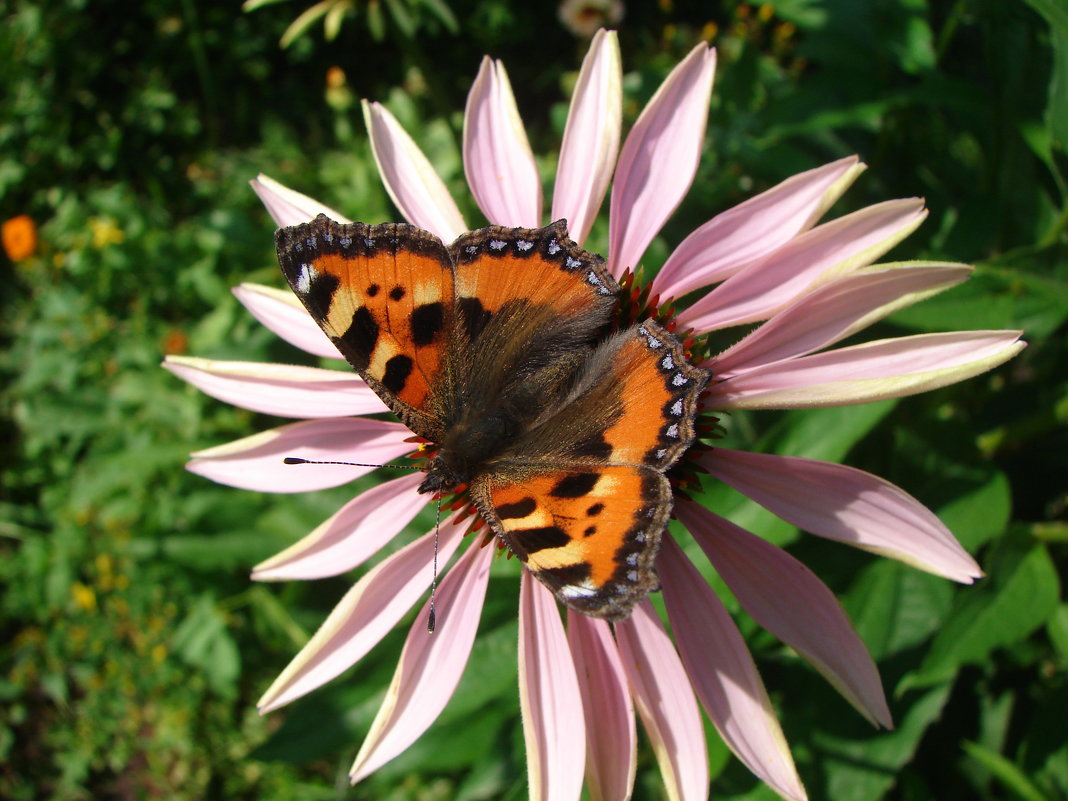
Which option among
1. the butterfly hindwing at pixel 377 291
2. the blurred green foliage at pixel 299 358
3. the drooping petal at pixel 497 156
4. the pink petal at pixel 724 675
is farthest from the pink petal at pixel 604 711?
the drooping petal at pixel 497 156

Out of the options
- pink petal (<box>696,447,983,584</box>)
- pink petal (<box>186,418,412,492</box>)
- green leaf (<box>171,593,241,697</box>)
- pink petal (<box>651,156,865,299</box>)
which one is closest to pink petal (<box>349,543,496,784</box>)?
pink petal (<box>186,418,412,492</box>)

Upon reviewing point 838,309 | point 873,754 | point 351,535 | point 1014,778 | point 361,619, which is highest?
point 838,309

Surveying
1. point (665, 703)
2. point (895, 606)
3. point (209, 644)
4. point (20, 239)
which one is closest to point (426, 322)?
point (665, 703)

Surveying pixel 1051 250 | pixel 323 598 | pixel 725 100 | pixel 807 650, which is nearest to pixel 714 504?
pixel 807 650

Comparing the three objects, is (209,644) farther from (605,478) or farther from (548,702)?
(605,478)

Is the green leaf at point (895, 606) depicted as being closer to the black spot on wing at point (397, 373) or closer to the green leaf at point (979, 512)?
the green leaf at point (979, 512)

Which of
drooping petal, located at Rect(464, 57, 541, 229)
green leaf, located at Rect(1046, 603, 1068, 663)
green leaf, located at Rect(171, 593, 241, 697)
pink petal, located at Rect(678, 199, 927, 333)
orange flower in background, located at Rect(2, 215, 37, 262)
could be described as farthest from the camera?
orange flower in background, located at Rect(2, 215, 37, 262)

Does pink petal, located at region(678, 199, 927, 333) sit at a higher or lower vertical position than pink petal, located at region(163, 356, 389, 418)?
lower

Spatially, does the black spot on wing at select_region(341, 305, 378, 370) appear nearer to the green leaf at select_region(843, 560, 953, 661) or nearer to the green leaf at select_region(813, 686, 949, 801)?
the green leaf at select_region(843, 560, 953, 661)
